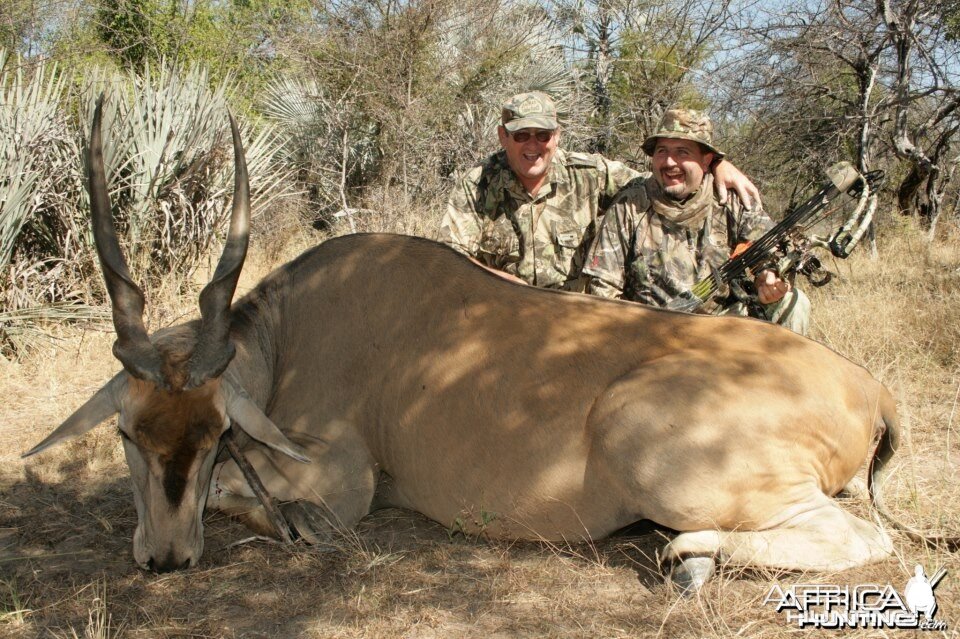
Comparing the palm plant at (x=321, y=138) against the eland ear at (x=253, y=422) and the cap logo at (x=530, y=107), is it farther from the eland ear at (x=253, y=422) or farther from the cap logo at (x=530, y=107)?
the eland ear at (x=253, y=422)

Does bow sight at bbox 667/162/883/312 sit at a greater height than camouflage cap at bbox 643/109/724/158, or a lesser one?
lesser

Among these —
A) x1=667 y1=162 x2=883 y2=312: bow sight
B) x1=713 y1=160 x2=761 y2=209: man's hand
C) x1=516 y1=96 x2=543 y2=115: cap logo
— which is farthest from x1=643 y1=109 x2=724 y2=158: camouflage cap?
x1=516 y1=96 x2=543 y2=115: cap logo

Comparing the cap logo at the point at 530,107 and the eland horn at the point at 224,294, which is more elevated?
the cap logo at the point at 530,107

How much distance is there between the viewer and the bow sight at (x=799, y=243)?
5.04m

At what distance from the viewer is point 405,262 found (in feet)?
13.5

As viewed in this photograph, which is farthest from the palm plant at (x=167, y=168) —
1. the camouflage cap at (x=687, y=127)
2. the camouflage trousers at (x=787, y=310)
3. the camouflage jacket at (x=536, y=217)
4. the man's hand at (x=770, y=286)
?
the man's hand at (x=770, y=286)

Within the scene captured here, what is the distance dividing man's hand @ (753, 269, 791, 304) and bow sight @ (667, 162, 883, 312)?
42 mm

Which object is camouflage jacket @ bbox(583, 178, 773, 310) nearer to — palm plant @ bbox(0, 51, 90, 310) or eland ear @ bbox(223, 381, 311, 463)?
eland ear @ bbox(223, 381, 311, 463)

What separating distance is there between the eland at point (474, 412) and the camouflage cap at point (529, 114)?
5.81ft

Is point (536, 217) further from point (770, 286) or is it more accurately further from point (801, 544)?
point (801, 544)

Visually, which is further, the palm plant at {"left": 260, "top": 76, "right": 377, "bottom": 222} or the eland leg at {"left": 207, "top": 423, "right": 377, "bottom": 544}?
the palm plant at {"left": 260, "top": 76, "right": 377, "bottom": 222}

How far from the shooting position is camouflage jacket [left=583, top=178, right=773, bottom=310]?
218 inches

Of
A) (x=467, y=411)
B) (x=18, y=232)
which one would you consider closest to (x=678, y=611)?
(x=467, y=411)

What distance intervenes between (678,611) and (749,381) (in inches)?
37.8
